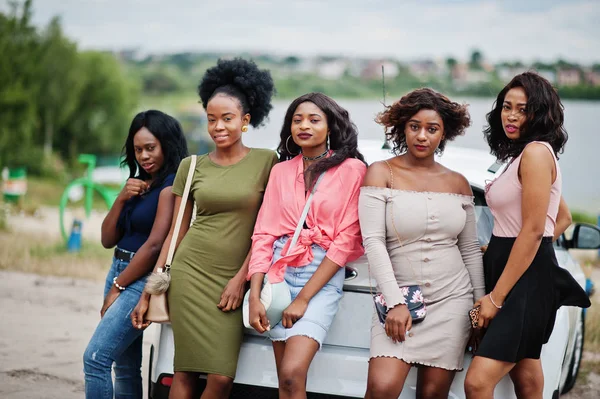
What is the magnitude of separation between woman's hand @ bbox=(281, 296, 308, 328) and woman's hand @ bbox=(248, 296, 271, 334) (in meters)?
0.08

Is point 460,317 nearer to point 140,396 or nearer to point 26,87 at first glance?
point 140,396

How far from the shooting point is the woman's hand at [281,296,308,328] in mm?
3309

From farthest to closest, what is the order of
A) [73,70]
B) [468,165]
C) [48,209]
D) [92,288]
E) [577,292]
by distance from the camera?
1. [73,70]
2. [48,209]
3. [92,288]
4. [468,165]
5. [577,292]

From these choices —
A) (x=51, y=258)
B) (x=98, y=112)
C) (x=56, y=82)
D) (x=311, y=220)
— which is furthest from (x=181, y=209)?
(x=98, y=112)

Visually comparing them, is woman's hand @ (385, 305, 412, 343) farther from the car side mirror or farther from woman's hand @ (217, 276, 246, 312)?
the car side mirror

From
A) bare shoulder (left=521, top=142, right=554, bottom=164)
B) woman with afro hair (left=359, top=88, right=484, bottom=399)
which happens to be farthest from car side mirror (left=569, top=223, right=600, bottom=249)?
bare shoulder (left=521, top=142, right=554, bottom=164)

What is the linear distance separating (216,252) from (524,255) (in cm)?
137

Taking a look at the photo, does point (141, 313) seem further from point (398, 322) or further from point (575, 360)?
point (575, 360)

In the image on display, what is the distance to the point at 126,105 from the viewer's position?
3509 centimetres

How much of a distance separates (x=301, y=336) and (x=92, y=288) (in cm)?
611

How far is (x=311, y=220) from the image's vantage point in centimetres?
343

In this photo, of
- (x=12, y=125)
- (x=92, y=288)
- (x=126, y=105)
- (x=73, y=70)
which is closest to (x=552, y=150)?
(x=92, y=288)

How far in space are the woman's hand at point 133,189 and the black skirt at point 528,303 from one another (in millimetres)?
1817

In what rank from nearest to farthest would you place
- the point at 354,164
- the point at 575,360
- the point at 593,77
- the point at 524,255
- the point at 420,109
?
the point at 524,255 < the point at 420,109 < the point at 354,164 < the point at 575,360 < the point at 593,77
